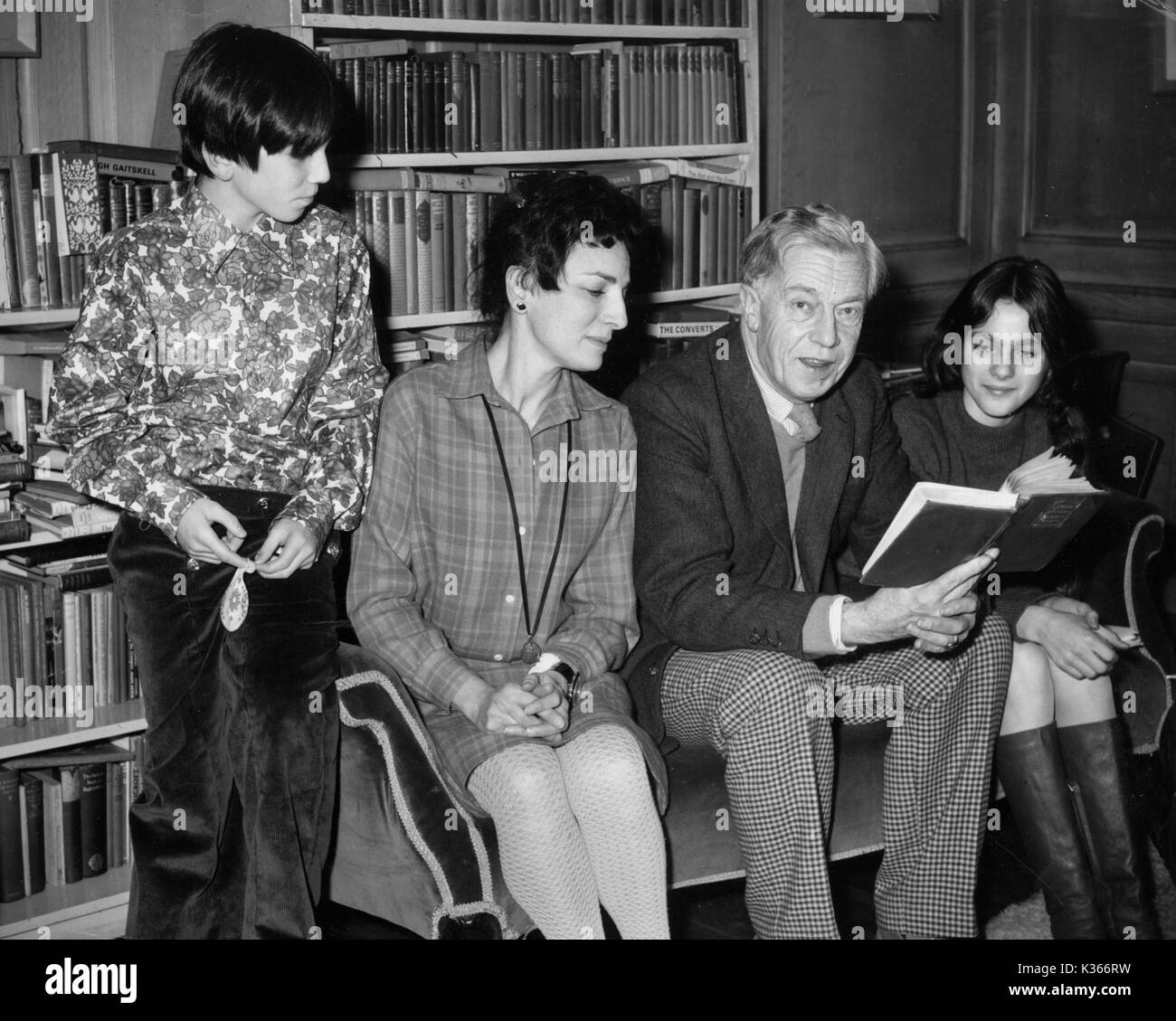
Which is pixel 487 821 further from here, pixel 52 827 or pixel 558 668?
pixel 52 827

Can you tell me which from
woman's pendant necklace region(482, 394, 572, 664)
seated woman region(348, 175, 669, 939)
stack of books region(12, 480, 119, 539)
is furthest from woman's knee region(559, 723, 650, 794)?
stack of books region(12, 480, 119, 539)

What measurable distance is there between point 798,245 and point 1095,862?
3.88 feet

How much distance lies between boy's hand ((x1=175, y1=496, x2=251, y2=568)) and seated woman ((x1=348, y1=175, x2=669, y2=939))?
0.70 feet

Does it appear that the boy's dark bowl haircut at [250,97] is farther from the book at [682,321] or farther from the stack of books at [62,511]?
the book at [682,321]

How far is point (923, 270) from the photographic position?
12.8 ft

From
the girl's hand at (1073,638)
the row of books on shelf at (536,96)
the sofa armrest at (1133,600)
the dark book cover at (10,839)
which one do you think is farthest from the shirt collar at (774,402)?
the dark book cover at (10,839)

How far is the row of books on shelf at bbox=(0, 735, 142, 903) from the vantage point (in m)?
2.38

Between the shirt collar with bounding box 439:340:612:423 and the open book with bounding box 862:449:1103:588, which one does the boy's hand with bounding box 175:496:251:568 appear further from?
the open book with bounding box 862:449:1103:588

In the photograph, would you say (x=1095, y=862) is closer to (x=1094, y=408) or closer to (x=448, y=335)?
(x=1094, y=408)

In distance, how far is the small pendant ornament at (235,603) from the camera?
1999 millimetres

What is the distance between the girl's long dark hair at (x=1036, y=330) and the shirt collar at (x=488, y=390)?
0.73 m

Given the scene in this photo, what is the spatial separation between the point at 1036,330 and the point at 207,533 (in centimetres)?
152
